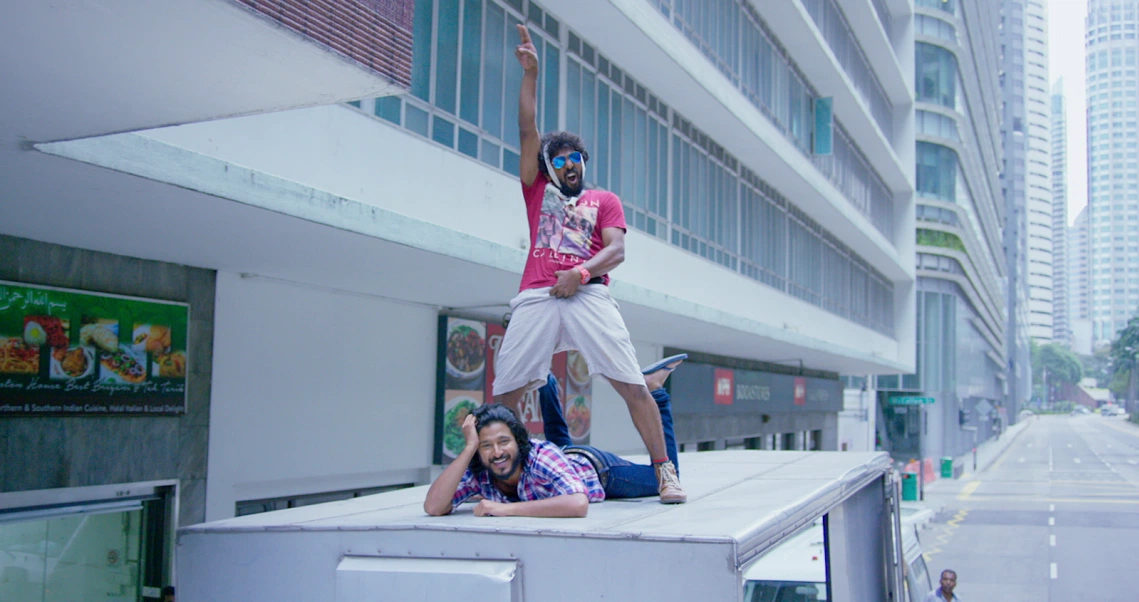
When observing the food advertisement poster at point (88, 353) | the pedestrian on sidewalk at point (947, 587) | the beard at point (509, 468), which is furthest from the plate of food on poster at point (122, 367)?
the pedestrian on sidewalk at point (947, 587)

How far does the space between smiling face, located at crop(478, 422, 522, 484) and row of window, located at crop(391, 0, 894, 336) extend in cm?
565

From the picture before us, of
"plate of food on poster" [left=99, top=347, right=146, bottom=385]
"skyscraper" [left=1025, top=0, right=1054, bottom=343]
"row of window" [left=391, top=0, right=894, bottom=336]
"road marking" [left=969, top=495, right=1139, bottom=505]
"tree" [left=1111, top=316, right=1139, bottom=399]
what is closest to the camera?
"plate of food on poster" [left=99, top=347, right=146, bottom=385]

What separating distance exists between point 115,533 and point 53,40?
5.65m

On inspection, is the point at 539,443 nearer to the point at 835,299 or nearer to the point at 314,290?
the point at 314,290

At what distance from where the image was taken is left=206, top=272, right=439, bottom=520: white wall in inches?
356

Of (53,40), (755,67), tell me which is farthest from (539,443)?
(755,67)

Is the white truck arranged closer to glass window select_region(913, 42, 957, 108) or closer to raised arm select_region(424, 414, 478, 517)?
raised arm select_region(424, 414, 478, 517)

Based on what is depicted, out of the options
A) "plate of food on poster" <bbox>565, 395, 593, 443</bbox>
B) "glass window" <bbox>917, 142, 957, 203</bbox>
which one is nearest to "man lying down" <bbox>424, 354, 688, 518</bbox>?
"plate of food on poster" <bbox>565, 395, 593, 443</bbox>

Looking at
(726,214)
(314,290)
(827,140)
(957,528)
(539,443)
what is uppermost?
(827,140)

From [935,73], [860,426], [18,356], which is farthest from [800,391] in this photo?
[935,73]

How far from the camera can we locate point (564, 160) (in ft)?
15.7

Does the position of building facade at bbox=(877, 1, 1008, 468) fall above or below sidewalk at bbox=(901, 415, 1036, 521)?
above

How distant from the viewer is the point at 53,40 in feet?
12.7

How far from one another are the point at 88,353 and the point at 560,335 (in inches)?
191
